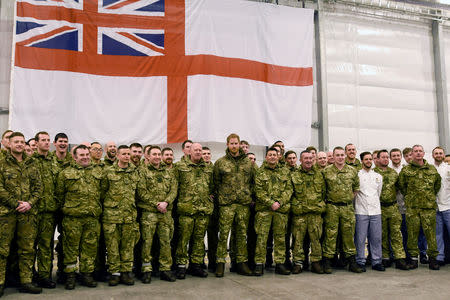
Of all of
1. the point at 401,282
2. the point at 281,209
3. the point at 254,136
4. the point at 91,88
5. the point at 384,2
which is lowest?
the point at 401,282

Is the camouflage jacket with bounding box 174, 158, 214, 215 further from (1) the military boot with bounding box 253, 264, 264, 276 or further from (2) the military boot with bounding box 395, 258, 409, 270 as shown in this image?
(2) the military boot with bounding box 395, 258, 409, 270

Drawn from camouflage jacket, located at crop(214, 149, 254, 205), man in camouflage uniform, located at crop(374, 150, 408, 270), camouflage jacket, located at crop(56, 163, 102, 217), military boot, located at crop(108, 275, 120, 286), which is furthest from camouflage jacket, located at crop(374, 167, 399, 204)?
camouflage jacket, located at crop(56, 163, 102, 217)

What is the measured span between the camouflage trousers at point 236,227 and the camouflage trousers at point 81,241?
141cm

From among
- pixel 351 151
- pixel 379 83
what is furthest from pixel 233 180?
pixel 379 83

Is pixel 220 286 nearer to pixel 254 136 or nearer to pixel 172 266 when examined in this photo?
pixel 172 266

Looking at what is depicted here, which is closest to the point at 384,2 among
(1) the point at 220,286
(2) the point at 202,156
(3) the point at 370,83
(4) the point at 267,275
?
(3) the point at 370,83

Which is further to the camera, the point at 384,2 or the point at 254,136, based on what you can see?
the point at 384,2

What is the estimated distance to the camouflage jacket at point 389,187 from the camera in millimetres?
5305

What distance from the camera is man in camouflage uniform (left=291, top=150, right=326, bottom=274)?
4.97 meters

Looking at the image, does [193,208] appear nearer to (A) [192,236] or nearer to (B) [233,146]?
(A) [192,236]

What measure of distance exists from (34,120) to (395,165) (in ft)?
19.0

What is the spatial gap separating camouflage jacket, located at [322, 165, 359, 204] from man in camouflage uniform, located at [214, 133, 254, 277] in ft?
3.32

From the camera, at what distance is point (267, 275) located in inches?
193

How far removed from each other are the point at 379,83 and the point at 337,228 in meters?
5.34
